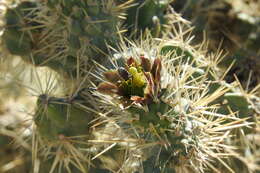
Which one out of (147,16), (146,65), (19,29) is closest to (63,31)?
(19,29)

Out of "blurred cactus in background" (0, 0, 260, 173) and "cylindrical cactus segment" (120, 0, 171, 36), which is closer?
Answer: "blurred cactus in background" (0, 0, 260, 173)

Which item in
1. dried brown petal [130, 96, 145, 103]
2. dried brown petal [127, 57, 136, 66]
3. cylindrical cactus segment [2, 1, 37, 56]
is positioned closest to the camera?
dried brown petal [130, 96, 145, 103]

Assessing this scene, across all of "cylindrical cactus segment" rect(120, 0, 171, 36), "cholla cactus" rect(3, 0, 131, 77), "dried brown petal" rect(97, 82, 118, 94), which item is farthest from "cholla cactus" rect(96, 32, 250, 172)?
"cylindrical cactus segment" rect(120, 0, 171, 36)

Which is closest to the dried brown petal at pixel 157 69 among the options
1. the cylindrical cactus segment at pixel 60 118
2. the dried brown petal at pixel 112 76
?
the dried brown petal at pixel 112 76

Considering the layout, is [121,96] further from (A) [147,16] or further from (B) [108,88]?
(A) [147,16]

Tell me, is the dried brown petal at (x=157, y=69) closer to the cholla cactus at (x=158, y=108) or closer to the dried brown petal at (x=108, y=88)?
the cholla cactus at (x=158, y=108)

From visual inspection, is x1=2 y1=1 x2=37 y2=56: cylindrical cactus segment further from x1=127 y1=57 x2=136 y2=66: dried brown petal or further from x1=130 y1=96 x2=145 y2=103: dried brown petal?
x1=130 y1=96 x2=145 y2=103: dried brown petal

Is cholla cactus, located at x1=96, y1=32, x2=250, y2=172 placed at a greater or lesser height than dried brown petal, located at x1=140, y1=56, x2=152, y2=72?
lesser

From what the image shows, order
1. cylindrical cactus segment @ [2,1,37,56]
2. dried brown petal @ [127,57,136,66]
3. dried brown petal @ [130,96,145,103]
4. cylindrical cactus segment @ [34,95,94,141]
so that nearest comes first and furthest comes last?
dried brown petal @ [130,96,145,103] < dried brown petal @ [127,57,136,66] < cylindrical cactus segment @ [34,95,94,141] < cylindrical cactus segment @ [2,1,37,56]
